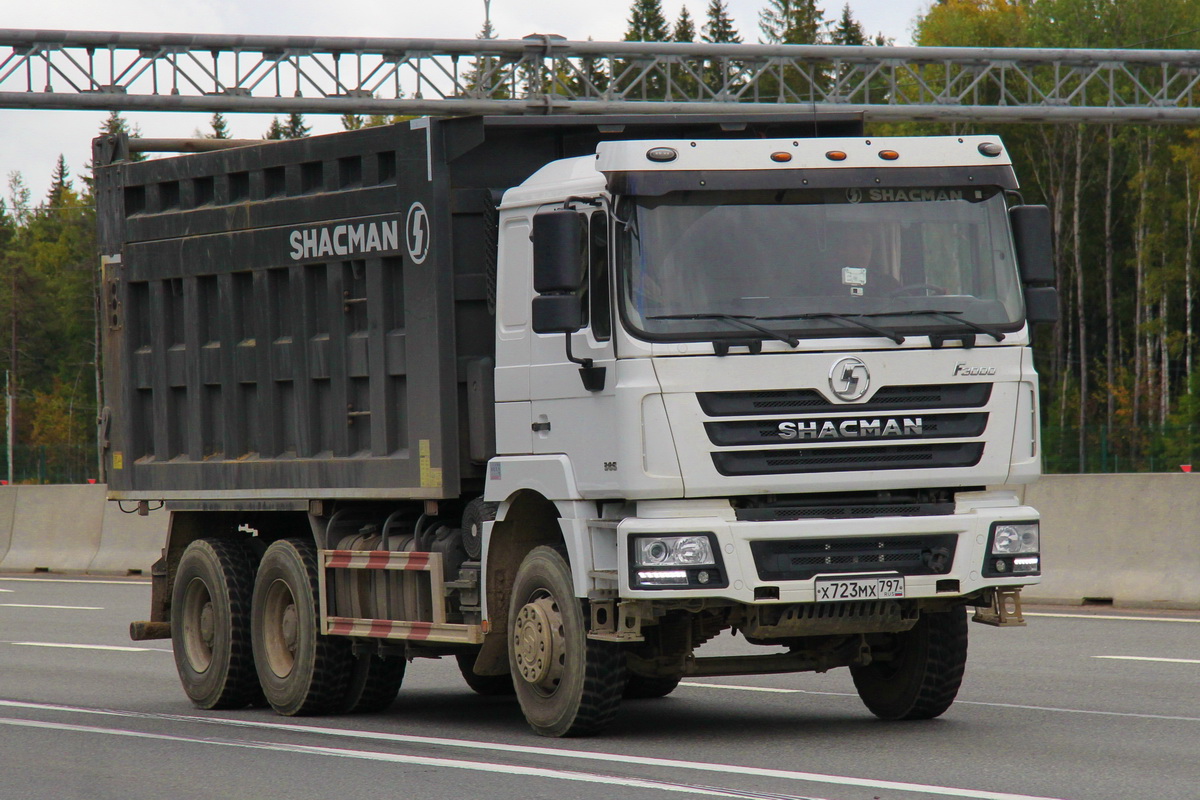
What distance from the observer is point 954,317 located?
31.5 feet

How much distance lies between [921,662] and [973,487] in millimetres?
1180

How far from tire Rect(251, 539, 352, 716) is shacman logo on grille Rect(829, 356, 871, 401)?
3936 mm

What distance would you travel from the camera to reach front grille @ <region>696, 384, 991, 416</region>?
928cm

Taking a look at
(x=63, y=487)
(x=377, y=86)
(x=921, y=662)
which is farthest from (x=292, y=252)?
(x=377, y=86)

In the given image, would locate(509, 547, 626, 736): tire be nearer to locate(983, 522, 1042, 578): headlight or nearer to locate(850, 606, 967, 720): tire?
locate(850, 606, 967, 720): tire

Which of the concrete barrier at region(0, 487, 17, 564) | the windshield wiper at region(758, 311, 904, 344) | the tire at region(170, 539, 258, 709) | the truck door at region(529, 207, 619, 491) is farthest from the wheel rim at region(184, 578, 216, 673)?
the concrete barrier at region(0, 487, 17, 564)

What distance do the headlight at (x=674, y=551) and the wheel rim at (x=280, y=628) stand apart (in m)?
3.52

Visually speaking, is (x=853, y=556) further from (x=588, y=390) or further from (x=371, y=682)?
(x=371, y=682)

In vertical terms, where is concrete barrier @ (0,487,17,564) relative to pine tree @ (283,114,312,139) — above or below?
below

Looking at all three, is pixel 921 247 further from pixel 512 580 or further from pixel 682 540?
pixel 512 580

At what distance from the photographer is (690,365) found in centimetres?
925

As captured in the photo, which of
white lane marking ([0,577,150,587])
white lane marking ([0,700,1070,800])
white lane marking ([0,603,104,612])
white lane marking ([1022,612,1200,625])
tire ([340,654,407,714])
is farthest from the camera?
white lane marking ([0,577,150,587])

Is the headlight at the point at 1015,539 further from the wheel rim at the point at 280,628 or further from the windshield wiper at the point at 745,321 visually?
the wheel rim at the point at 280,628

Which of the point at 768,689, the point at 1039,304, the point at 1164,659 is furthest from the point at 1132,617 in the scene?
the point at 1039,304
